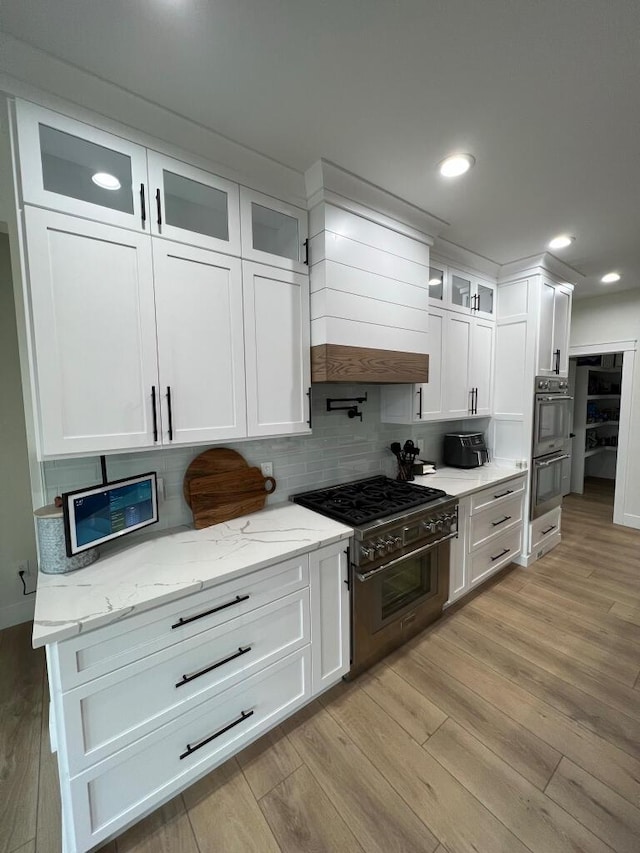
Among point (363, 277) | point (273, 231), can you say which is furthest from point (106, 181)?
point (363, 277)

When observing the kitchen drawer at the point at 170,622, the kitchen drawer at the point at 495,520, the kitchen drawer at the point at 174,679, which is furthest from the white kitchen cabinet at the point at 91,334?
the kitchen drawer at the point at 495,520

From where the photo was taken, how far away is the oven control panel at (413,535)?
172cm

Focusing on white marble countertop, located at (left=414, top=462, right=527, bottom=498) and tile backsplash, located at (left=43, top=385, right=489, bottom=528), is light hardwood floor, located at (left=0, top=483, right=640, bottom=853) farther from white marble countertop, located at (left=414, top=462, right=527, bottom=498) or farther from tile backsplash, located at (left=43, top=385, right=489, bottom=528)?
tile backsplash, located at (left=43, top=385, right=489, bottom=528)

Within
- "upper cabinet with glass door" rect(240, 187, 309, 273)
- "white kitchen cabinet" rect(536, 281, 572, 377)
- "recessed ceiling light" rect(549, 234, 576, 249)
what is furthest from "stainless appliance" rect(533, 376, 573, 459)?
"upper cabinet with glass door" rect(240, 187, 309, 273)

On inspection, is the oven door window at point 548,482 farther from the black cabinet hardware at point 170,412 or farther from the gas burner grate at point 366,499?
the black cabinet hardware at point 170,412

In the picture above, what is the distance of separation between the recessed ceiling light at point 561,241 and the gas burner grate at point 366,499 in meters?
2.07

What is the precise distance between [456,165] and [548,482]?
280cm

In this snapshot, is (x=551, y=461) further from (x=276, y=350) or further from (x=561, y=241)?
(x=276, y=350)

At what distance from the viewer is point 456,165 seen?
162cm

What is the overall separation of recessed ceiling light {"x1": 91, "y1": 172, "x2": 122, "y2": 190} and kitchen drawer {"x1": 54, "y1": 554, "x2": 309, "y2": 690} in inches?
64.0

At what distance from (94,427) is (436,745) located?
2050 millimetres

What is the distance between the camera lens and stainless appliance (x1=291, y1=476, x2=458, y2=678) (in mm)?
1761

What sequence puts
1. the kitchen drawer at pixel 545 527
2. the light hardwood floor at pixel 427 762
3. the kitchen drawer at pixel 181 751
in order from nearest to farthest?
the kitchen drawer at pixel 181 751 < the light hardwood floor at pixel 427 762 < the kitchen drawer at pixel 545 527

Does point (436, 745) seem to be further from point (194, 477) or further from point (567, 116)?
point (567, 116)
